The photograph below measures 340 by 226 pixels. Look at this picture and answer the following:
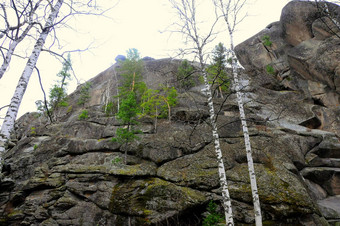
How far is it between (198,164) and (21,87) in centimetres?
928

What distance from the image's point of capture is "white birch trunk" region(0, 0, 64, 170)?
4.37 meters

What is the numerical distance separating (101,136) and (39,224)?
9.31 m

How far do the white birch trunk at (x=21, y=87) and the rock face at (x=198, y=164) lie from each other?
585 millimetres

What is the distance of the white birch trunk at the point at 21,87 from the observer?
4367 mm

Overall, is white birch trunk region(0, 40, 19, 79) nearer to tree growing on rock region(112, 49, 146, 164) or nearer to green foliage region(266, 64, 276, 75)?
tree growing on rock region(112, 49, 146, 164)

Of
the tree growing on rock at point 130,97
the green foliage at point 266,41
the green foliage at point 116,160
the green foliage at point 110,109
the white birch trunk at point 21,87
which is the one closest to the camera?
the white birch trunk at point 21,87

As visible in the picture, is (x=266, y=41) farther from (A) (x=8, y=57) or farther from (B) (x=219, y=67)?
(A) (x=8, y=57)

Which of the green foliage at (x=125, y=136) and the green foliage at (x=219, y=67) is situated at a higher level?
the green foliage at (x=219, y=67)

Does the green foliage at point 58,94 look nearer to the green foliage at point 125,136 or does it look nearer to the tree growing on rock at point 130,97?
the tree growing on rock at point 130,97

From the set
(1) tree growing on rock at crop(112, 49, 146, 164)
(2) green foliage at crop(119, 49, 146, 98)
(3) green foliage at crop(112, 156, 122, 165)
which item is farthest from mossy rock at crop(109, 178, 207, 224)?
(2) green foliage at crop(119, 49, 146, 98)

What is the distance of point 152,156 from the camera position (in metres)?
12.8

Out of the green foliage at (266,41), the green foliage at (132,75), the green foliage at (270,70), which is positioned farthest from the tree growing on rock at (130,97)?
the green foliage at (266,41)

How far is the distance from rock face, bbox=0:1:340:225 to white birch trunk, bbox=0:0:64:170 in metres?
0.58

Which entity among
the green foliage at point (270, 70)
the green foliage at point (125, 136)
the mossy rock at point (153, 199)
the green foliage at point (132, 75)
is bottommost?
the mossy rock at point (153, 199)
